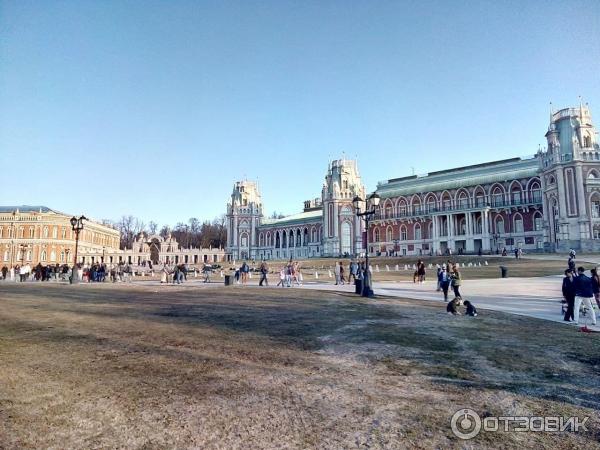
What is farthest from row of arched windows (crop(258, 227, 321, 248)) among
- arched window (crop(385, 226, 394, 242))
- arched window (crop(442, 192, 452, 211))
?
arched window (crop(442, 192, 452, 211))

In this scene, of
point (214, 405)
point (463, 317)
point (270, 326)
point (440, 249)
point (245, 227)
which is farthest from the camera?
point (245, 227)

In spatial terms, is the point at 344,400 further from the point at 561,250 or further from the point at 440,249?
the point at 440,249

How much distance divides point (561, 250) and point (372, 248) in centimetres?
3496

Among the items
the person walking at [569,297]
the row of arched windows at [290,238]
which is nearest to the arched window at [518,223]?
the row of arched windows at [290,238]

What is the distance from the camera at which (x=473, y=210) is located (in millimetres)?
65562

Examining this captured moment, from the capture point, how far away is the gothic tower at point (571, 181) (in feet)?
163

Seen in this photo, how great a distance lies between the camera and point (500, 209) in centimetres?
6384

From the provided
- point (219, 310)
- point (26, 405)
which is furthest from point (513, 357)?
point (219, 310)

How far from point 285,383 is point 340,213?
76102 mm

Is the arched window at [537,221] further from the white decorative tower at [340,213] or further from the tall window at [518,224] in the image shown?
the white decorative tower at [340,213]

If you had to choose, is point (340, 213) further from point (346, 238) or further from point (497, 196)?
point (497, 196)

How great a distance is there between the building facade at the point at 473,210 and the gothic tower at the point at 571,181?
0.11 metres

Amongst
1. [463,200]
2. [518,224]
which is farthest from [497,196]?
[518,224]

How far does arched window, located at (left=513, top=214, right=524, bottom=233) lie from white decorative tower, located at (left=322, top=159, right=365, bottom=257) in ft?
90.7
